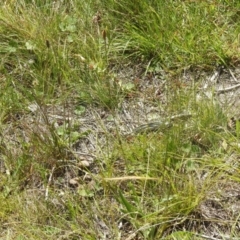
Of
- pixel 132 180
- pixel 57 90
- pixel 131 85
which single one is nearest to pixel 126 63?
pixel 131 85

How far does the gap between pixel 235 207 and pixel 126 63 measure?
0.94 metres

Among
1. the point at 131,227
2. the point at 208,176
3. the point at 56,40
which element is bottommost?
the point at 131,227

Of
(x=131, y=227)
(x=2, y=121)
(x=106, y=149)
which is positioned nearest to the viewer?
(x=131, y=227)

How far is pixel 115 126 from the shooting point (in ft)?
7.97

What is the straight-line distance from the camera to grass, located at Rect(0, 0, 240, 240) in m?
2.14

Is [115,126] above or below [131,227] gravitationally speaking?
above

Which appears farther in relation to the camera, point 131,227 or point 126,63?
point 126,63

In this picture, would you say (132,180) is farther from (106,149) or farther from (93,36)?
(93,36)

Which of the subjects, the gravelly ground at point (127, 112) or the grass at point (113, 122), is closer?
the grass at point (113, 122)

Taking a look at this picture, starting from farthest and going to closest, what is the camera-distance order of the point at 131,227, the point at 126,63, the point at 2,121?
the point at 126,63, the point at 2,121, the point at 131,227

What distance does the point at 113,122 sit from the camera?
249 cm

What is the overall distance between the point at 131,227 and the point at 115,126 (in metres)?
0.49

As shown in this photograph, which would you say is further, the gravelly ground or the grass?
the gravelly ground

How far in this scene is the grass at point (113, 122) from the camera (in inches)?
84.4
